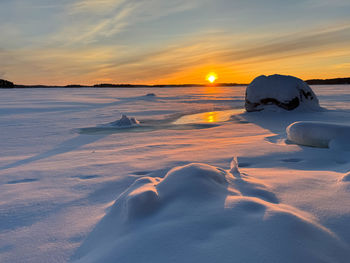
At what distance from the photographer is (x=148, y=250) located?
96 centimetres

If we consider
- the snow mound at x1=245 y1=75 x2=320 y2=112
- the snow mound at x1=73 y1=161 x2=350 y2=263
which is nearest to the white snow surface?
the snow mound at x1=73 y1=161 x2=350 y2=263

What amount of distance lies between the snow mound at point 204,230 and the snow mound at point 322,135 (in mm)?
1782

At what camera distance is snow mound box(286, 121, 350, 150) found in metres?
2.74

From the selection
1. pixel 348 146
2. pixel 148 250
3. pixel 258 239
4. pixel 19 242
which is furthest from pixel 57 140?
pixel 348 146

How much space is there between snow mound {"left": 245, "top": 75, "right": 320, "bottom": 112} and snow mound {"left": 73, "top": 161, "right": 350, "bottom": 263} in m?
6.01

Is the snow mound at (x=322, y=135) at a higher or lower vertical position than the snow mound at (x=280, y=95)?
lower

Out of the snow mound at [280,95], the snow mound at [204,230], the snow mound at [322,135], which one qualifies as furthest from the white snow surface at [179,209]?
the snow mound at [280,95]

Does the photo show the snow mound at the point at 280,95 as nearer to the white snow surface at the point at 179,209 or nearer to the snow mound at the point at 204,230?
the white snow surface at the point at 179,209

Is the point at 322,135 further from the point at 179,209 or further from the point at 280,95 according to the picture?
the point at 280,95

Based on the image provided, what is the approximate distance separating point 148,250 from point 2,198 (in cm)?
142

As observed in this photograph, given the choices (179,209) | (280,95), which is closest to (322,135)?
(179,209)

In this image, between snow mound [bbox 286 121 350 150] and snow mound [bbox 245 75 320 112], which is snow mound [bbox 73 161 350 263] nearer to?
snow mound [bbox 286 121 350 150]

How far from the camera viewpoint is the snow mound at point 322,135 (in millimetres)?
2740

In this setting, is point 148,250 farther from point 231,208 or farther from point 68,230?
point 68,230
